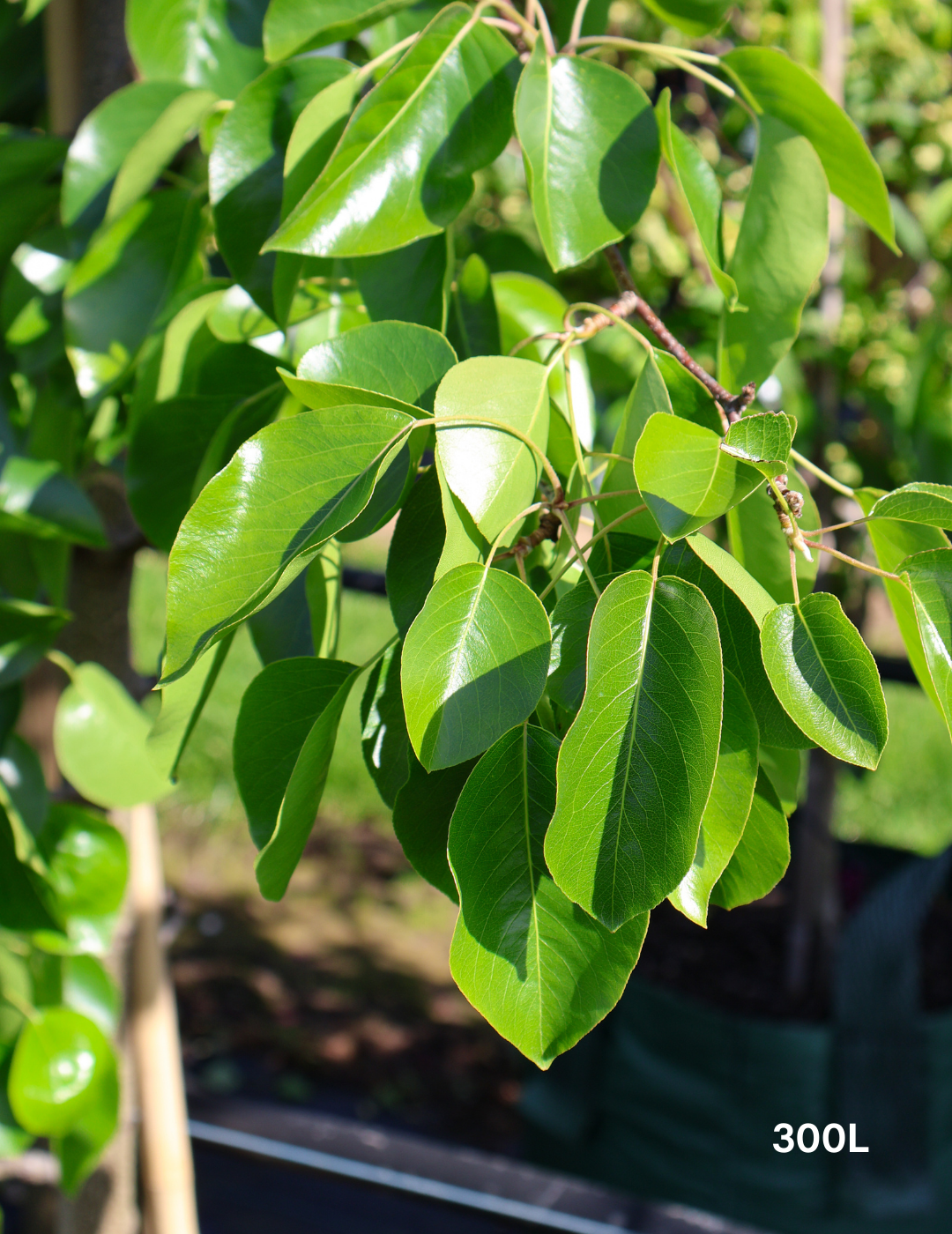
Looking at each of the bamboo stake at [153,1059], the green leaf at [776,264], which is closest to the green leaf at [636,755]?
the green leaf at [776,264]

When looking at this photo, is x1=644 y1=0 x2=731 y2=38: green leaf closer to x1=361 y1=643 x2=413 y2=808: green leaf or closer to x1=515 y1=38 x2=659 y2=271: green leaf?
x1=515 y1=38 x2=659 y2=271: green leaf

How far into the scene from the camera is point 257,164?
1.30 feet

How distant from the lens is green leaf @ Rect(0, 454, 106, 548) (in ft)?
1.75

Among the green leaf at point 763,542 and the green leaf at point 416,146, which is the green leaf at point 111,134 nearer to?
the green leaf at point 416,146

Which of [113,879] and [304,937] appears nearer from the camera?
[113,879]

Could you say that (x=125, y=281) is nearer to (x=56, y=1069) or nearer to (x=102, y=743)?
(x=102, y=743)

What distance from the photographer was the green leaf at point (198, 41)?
482mm

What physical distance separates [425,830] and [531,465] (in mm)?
112

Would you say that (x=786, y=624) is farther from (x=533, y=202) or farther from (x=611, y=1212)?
(x=611, y=1212)

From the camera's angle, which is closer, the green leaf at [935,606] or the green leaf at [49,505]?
the green leaf at [935,606]

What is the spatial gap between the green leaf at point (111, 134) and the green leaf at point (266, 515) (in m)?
0.27

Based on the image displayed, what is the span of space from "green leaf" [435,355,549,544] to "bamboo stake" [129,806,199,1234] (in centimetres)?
59

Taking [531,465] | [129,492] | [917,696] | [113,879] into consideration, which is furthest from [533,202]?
[917,696]

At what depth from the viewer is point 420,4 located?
46 centimetres
